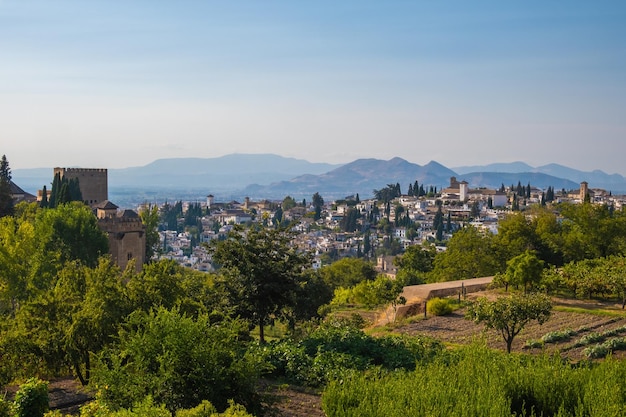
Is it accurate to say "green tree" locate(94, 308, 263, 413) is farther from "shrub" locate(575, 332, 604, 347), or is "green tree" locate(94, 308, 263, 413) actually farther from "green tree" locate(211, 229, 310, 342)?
"shrub" locate(575, 332, 604, 347)

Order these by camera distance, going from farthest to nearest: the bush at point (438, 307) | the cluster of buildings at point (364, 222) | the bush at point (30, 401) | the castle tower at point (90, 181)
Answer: the cluster of buildings at point (364, 222) < the castle tower at point (90, 181) < the bush at point (438, 307) < the bush at point (30, 401)

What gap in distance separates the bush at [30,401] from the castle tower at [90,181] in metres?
45.4

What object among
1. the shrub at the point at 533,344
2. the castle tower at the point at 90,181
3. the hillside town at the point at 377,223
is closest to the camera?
the shrub at the point at 533,344

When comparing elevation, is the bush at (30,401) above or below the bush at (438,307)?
above

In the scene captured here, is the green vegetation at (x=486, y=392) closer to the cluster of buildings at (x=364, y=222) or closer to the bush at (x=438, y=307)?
the bush at (x=438, y=307)

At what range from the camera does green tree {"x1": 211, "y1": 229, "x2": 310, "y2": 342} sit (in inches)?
612

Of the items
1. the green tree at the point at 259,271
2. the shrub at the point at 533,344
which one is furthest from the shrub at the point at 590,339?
the green tree at the point at 259,271

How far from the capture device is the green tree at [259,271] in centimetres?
1555

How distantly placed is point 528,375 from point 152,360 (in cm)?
516

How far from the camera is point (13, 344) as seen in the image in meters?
12.2

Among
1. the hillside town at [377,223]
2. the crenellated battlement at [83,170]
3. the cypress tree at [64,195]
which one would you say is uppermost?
the crenellated battlement at [83,170]

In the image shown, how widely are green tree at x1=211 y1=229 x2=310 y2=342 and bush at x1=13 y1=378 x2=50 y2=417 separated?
6276 millimetres

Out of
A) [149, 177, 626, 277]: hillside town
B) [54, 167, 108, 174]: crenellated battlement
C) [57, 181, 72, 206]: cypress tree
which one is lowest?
[149, 177, 626, 277]: hillside town

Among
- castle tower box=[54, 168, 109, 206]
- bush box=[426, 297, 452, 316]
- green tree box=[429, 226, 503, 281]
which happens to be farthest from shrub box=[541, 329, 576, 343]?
castle tower box=[54, 168, 109, 206]
